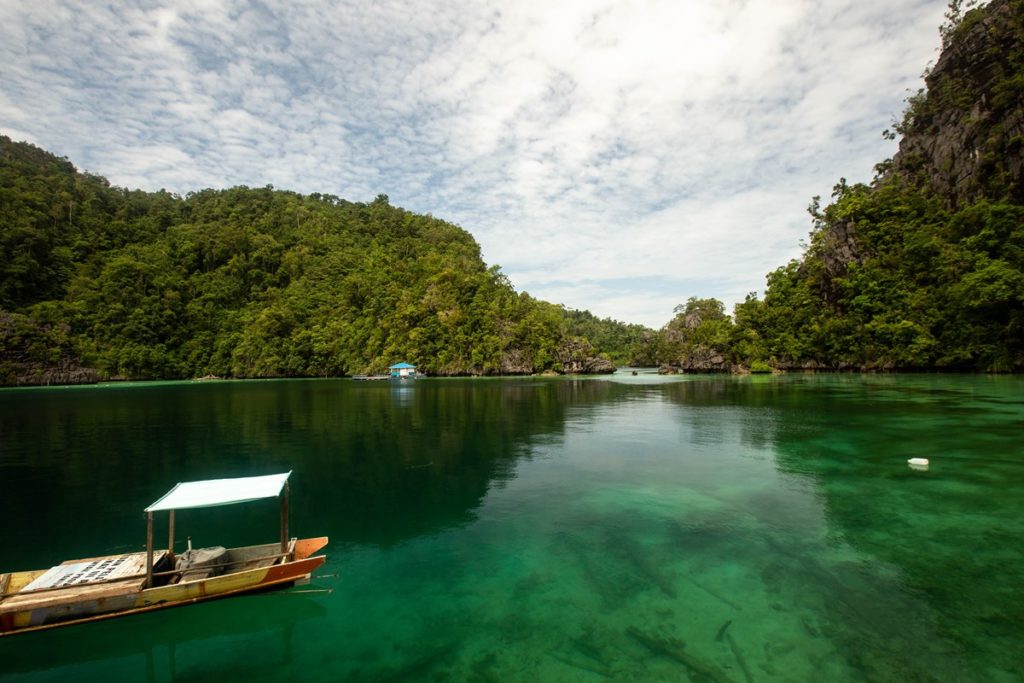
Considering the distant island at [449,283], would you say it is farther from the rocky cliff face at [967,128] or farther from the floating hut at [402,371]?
the floating hut at [402,371]

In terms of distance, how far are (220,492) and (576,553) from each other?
916 cm

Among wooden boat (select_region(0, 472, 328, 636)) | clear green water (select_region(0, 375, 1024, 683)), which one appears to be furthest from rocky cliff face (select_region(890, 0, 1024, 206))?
wooden boat (select_region(0, 472, 328, 636))

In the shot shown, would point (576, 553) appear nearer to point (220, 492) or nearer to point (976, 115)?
point (220, 492)

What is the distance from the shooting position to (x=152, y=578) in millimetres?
9375

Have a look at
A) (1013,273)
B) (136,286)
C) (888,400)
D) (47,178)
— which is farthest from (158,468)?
(47,178)

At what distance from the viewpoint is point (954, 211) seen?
3442 inches

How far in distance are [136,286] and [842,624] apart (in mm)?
148469

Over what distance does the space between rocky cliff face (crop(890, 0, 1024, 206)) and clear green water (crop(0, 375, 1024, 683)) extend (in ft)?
250

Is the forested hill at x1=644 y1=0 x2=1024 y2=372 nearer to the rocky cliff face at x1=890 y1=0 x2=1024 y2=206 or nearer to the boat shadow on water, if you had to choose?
the rocky cliff face at x1=890 y1=0 x2=1024 y2=206

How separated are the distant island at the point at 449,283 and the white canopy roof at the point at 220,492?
307 ft

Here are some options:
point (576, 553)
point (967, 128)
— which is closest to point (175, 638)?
point (576, 553)

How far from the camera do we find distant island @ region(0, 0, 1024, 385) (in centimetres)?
7869

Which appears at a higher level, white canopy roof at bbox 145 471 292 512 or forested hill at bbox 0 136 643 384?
forested hill at bbox 0 136 643 384

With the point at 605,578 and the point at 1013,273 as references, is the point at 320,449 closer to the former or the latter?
the point at 605,578
